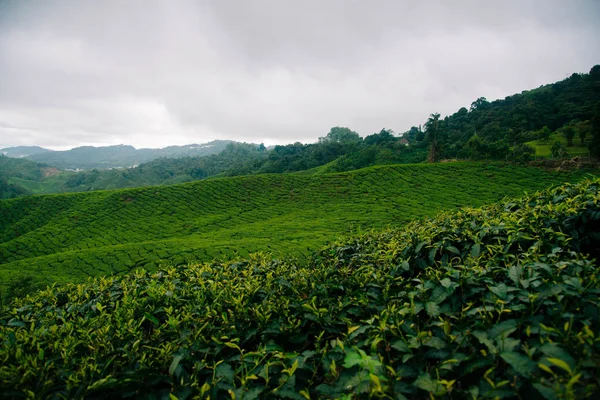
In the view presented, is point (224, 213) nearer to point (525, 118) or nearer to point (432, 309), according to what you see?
point (432, 309)

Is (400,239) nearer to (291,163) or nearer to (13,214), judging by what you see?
(13,214)

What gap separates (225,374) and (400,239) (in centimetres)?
245

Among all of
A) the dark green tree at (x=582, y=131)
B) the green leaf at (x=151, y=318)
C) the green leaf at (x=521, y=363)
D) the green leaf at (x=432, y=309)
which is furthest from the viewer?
the dark green tree at (x=582, y=131)

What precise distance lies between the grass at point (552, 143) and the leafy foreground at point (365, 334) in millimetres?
37827

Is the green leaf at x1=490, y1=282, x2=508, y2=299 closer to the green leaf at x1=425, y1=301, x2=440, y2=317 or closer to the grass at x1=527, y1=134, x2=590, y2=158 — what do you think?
the green leaf at x1=425, y1=301, x2=440, y2=317

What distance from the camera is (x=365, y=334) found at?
179 cm

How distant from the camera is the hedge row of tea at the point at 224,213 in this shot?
11.7m

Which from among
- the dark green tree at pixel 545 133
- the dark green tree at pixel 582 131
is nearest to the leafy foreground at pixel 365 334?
the dark green tree at pixel 582 131

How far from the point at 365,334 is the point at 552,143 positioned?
48.4m

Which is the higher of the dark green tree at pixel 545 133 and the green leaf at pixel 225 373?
the dark green tree at pixel 545 133

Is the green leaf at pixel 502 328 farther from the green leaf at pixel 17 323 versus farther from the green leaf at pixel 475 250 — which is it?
the green leaf at pixel 17 323

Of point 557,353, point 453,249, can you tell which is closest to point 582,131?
point 453,249

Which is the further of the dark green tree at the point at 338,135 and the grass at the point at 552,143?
the dark green tree at the point at 338,135

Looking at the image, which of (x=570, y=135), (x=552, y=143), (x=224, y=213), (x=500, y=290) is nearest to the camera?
(x=500, y=290)
